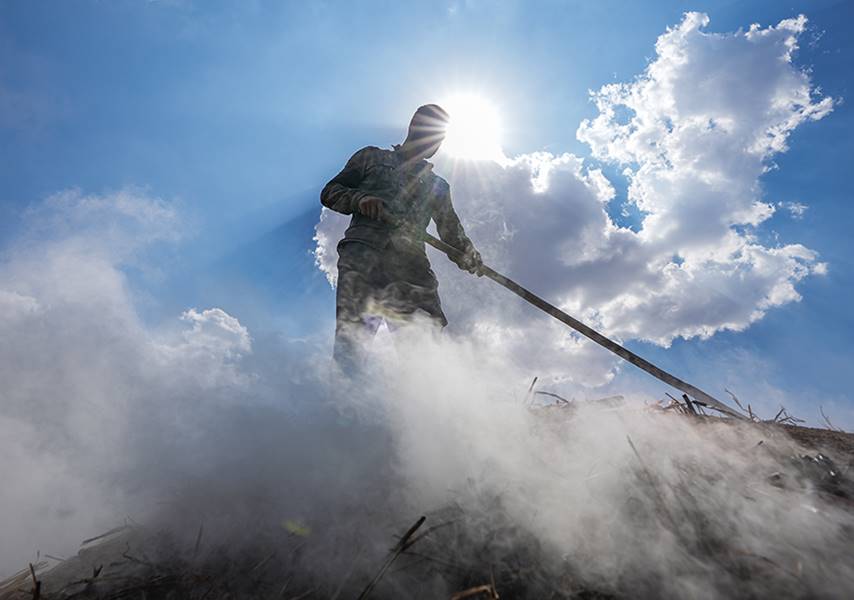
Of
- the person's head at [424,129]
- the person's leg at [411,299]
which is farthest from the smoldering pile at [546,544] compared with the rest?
the person's head at [424,129]

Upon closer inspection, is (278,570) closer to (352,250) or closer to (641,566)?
(641,566)

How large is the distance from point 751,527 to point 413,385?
2028 millimetres

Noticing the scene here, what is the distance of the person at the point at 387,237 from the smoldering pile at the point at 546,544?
1589mm

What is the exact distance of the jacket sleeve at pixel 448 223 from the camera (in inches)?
183

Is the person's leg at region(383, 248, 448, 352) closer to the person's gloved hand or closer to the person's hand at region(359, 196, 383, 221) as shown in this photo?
the person's hand at region(359, 196, 383, 221)

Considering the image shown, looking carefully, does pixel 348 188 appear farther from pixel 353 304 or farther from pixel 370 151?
pixel 353 304

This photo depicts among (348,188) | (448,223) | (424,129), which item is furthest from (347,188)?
(448,223)

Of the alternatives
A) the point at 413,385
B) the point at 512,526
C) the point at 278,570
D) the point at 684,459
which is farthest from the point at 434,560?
the point at 413,385

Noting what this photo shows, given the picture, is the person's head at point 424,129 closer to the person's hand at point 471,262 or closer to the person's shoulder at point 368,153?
the person's shoulder at point 368,153

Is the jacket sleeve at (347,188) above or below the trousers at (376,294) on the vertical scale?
above

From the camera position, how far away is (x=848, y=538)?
141cm

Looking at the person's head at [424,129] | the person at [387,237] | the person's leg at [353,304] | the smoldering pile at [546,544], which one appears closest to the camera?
the smoldering pile at [546,544]

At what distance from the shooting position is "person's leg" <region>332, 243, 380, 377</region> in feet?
10.8

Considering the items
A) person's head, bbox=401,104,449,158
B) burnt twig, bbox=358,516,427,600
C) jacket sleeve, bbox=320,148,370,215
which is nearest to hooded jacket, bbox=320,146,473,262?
jacket sleeve, bbox=320,148,370,215
